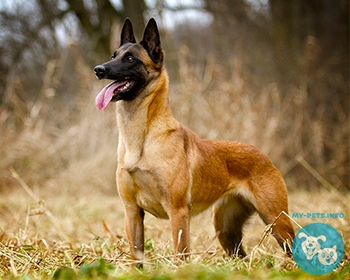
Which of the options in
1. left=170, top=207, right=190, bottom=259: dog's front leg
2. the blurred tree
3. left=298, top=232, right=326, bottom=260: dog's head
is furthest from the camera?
the blurred tree

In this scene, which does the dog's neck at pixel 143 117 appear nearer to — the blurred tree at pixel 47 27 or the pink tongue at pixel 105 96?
the pink tongue at pixel 105 96

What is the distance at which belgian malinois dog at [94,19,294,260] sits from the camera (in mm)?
3537

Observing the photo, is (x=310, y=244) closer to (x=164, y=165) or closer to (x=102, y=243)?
(x=164, y=165)

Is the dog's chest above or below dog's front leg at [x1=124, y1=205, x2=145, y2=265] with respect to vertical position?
above

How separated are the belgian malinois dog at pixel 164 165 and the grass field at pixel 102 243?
26 cm

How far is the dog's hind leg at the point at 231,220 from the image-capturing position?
4.42 meters

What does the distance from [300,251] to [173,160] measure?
1218 millimetres

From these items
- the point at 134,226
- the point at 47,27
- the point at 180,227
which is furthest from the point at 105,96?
the point at 47,27

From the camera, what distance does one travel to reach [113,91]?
146 inches

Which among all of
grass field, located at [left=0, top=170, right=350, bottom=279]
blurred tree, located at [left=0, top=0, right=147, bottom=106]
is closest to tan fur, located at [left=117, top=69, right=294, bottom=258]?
grass field, located at [left=0, top=170, right=350, bottom=279]

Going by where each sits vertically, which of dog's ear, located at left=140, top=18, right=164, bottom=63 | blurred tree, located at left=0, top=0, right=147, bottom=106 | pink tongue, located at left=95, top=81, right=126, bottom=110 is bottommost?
pink tongue, located at left=95, top=81, right=126, bottom=110

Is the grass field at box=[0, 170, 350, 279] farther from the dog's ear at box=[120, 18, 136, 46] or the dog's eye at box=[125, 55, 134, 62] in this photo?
A: the dog's ear at box=[120, 18, 136, 46]

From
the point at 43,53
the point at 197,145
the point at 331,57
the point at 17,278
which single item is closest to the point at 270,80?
the point at 331,57

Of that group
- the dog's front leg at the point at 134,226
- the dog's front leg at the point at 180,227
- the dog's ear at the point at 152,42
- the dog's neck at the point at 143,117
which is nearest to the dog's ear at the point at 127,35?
the dog's ear at the point at 152,42
